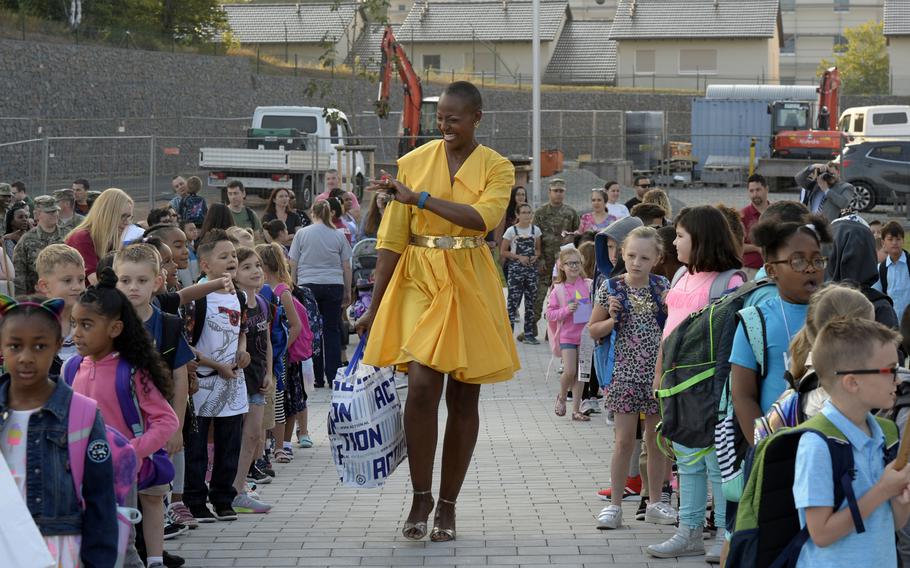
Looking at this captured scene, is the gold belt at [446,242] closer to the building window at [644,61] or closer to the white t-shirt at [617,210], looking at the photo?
the white t-shirt at [617,210]

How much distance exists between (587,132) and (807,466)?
153 feet

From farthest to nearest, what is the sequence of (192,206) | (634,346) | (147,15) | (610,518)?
(147,15) < (192,206) < (634,346) < (610,518)

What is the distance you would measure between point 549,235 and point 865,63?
70159 millimetres

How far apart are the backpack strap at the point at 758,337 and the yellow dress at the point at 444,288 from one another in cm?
179

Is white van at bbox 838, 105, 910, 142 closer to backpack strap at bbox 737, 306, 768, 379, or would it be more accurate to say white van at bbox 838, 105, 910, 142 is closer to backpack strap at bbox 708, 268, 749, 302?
backpack strap at bbox 708, 268, 749, 302

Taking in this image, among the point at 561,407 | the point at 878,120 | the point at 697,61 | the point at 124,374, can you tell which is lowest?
the point at 561,407

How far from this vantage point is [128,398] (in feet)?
17.3

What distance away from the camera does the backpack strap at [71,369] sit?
5.31 metres

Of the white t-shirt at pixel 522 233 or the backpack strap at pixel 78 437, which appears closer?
the backpack strap at pixel 78 437

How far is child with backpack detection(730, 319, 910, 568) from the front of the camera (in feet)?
11.9

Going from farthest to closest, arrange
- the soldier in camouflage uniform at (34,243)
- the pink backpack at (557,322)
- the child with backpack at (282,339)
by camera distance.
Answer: the pink backpack at (557,322) → the soldier in camouflage uniform at (34,243) → the child with backpack at (282,339)

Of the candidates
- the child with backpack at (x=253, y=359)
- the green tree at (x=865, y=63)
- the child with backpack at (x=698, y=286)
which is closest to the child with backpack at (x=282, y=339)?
the child with backpack at (x=253, y=359)

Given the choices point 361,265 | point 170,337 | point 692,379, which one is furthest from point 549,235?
point 170,337

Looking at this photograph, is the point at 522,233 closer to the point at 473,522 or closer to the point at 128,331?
the point at 473,522
